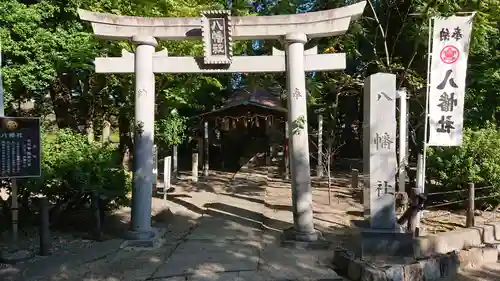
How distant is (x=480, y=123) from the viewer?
44.7ft

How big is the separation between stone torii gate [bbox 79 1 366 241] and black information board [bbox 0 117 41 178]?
156 centimetres

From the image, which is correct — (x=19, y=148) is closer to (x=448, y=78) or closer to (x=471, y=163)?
(x=448, y=78)

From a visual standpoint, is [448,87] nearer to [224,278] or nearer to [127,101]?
[224,278]

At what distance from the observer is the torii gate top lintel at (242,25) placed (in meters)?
7.08

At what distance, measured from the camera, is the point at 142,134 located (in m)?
7.28

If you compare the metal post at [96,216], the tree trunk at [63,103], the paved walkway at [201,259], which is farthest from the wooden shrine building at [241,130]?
the metal post at [96,216]

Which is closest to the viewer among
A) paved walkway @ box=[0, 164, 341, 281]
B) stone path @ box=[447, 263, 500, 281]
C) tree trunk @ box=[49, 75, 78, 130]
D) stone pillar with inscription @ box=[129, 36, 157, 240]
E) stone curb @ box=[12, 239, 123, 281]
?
paved walkway @ box=[0, 164, 341, 281]

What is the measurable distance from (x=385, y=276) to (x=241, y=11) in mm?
9726

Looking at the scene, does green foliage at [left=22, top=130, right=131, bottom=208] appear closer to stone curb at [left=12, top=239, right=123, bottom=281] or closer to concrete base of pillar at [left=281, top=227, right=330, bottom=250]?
stone curb at [left=12, top=239, right=123, bottom=281]

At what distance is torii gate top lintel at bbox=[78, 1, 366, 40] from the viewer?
708 cm

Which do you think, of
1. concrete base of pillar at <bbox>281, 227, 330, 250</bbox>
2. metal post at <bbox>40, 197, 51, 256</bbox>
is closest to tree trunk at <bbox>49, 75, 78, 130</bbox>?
metal post at <bbox>40, 197, 51, 256</bbox>

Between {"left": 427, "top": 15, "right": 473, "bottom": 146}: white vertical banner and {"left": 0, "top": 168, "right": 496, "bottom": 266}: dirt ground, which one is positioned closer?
{"left": 0, "top": 168, "right": 496, "bottom": 266}: dirt ground

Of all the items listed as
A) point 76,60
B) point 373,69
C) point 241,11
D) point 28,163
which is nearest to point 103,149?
point 28,163

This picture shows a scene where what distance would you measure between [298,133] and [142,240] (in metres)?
3.17
